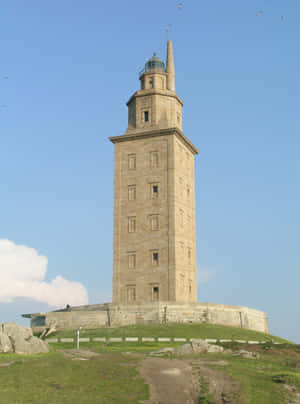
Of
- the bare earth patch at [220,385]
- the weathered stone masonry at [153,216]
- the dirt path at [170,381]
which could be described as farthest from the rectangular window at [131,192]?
the bare earth patch at [220,385]

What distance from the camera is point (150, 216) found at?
6988 centimetres

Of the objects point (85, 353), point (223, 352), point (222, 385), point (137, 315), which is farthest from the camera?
point (137, 315)

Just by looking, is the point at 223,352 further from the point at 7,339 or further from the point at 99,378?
the point at 7,339

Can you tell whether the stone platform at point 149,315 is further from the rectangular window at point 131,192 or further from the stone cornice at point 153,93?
the stone cornice at point 153,93

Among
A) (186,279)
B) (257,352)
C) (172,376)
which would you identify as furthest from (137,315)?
(172,376)

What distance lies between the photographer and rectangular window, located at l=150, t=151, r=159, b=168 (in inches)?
2815

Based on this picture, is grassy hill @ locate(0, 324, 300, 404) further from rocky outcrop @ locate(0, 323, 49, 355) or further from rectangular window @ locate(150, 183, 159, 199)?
rectangular window @ locate(150, 183, 159, 199)

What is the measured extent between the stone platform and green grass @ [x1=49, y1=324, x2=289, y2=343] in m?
2.35

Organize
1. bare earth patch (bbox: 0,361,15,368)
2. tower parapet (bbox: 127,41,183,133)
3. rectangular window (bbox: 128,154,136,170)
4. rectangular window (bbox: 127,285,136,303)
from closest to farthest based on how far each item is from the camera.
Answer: bare earth patch (bbox: 0,361,15,368), rectangular window (bbox: 127,285,136,303), rectangular window (bbox: 128,154,136,170), tower parapet (bbox: 127,41,183,133)

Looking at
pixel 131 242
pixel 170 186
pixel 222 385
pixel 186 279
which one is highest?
pixel 170 186

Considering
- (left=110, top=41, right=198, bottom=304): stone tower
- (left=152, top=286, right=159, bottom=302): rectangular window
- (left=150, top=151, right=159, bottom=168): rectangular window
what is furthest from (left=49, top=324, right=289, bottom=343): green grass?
(left=150, top=151, right=159, bottom=168): rectangular window

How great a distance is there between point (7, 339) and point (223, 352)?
15094mm

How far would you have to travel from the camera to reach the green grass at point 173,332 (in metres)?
51.9

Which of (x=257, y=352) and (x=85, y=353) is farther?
(x=257, y=352)
